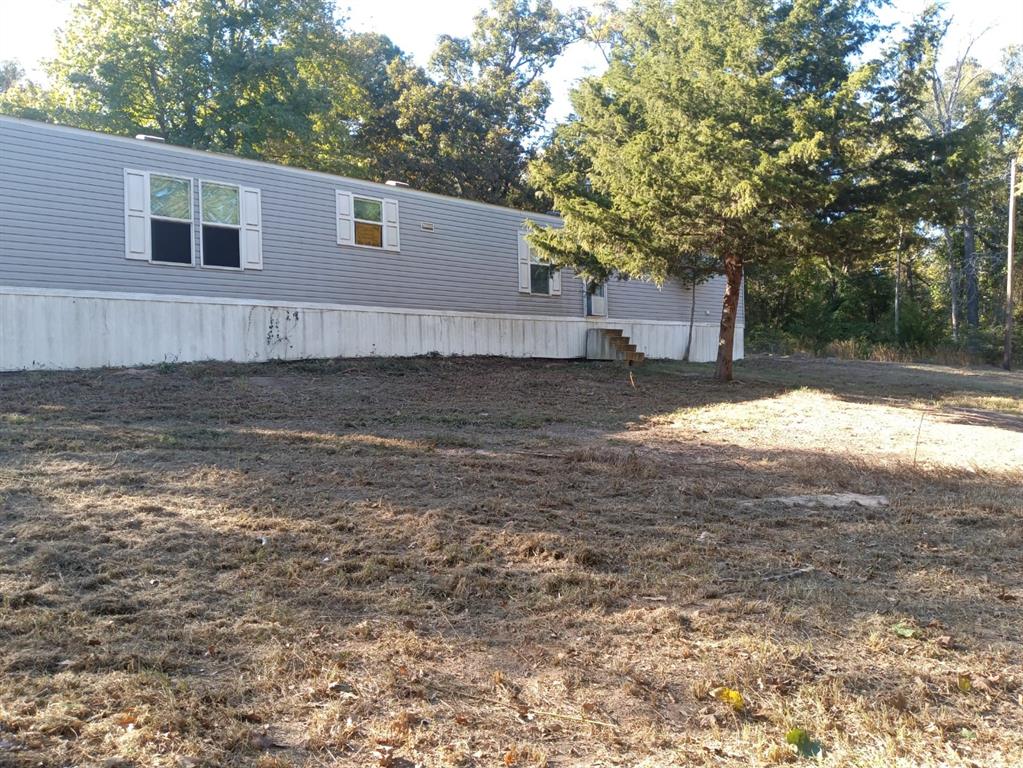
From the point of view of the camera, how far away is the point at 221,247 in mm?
13289

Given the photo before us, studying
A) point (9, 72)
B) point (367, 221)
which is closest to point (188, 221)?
point (367, 221)

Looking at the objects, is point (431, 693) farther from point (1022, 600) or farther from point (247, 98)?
point (247, 98)

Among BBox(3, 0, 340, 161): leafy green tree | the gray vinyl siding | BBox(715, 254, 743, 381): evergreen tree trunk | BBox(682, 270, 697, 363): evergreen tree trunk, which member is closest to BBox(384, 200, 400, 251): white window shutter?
the gray vinyl siding

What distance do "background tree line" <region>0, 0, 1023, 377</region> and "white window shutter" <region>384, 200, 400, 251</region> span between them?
101 inches

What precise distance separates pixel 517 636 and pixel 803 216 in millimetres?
9703

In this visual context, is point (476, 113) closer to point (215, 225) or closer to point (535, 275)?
point (535, 275)

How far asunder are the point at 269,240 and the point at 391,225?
2409mm

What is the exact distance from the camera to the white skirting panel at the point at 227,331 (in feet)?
37.4

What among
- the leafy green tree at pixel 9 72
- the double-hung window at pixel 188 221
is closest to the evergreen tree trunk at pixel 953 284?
the double-hung window at pixel 188 221

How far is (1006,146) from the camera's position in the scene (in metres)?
29.9

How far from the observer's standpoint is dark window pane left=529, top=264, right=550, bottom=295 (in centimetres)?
1809

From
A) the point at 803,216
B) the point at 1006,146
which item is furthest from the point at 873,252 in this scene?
the point at 1006,146

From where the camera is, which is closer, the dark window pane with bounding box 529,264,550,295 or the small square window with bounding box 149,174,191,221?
the small square window with bounding box 149,174,191,221

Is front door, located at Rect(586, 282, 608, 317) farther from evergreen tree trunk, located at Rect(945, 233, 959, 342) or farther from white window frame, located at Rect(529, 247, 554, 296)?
evergreen tree trunk, located at Rect(945, 233, 959, 342)
